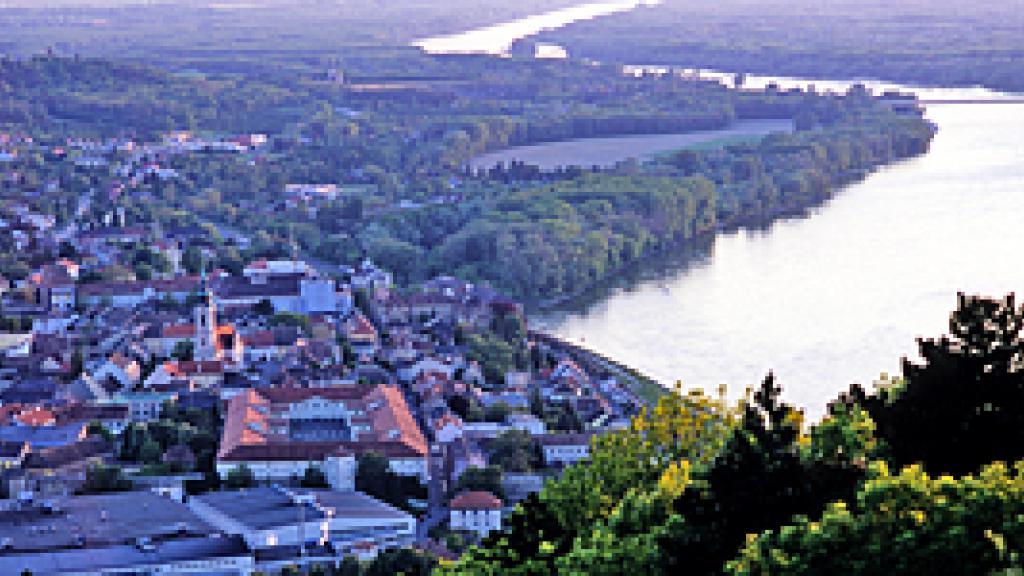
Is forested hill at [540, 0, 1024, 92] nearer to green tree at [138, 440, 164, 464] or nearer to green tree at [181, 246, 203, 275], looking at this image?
green tree at [181, 246, 203, 275]

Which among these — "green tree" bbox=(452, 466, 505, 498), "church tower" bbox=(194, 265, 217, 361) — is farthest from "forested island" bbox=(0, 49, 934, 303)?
"green tree" bbox=(452, 466, 505, 498)

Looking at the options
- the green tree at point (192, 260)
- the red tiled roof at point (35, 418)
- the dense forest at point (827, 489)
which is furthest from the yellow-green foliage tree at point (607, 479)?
the green tree at point (192, 260)

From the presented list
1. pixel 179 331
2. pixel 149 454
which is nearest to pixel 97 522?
pixel 149 454

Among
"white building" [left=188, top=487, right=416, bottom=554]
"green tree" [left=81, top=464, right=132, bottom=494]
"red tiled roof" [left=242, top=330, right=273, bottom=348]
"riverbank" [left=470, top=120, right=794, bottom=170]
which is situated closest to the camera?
"white building" [left=188, top=487, right=416, bottom=554]

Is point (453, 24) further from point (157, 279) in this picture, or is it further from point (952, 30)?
point (157, 279)

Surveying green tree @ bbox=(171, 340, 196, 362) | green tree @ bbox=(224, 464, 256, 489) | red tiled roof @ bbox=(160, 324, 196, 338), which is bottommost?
green tree @ bbox=(171, 340, 196, 362)

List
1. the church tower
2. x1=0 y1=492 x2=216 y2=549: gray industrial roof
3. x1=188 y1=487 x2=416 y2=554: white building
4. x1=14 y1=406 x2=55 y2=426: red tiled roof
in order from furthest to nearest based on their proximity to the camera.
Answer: the church tower
x1=14 y1=406 x2=55 y2=426: red tiled roof
x1=188 y1=487 x2=416 y2=554: white building
x1=0 y1=492 x2=216 y2=549: gray industrial roof

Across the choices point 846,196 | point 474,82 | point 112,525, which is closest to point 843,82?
point 474,82
